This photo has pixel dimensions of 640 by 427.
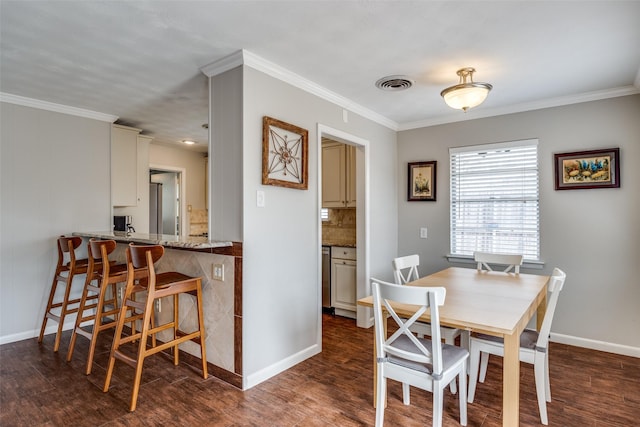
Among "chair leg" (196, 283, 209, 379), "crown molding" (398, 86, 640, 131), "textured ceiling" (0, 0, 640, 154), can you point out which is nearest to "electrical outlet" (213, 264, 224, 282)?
"chair leg" (196, 283, 209, 379)

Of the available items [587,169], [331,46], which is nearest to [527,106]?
[587,169]

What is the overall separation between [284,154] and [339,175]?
1.64 m

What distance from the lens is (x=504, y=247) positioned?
3691mm

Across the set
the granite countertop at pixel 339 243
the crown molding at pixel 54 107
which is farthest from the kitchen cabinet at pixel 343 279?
the crown molding at pixel 54 107

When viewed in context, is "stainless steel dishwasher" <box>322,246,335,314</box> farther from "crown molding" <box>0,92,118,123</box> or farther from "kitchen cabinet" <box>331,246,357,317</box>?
"crown molding" <box>0,92,118,123</box>

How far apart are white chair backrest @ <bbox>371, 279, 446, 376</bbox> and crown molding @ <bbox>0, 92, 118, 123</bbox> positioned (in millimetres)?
3553

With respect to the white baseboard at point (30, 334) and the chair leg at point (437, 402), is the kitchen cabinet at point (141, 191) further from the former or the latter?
the chair leg at point (437, 402)

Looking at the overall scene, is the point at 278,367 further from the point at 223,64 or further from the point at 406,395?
the point at 223,64

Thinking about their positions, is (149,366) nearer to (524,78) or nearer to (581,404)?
(581,404)

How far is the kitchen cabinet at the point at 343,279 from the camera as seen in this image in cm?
403

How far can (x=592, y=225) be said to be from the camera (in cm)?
322

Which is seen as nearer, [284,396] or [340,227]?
[284,396]

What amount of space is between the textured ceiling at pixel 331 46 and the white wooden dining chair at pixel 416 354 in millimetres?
1507

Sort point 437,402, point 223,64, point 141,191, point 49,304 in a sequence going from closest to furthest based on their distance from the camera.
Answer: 1. point 437,402
2. point 223,64
3. point 49,304
4. point 141,191
